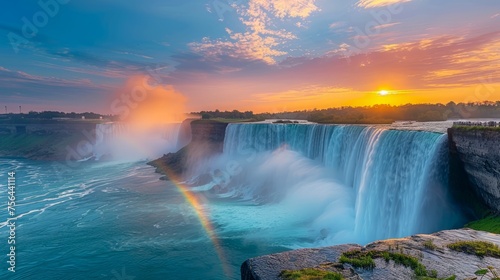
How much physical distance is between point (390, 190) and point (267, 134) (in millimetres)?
19443

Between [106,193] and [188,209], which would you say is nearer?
[188,209]

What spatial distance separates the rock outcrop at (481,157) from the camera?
11.8 meters

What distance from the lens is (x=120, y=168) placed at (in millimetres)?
46781

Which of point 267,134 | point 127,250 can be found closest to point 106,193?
point 127,250

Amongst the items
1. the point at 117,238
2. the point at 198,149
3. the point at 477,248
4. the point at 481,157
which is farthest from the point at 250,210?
the point at 198,149

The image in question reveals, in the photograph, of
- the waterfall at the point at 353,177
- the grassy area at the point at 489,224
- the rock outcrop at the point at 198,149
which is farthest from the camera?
the rock outcrop at the point at 198,149

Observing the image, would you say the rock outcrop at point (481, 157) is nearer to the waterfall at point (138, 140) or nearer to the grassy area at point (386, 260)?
the grassy area at point (386, 260)

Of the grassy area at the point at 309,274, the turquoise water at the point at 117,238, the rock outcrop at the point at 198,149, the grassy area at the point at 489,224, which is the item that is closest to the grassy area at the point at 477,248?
the grassy area at the point at 309,274

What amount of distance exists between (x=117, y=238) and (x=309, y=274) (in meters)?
16.4

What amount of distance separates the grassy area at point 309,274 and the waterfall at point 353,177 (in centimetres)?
1061

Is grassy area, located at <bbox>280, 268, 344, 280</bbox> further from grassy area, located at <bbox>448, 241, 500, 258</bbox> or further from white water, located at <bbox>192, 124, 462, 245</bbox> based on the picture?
white water, located at <bbox>192, 124, 462, 245</bbox>

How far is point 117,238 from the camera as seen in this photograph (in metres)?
18.1

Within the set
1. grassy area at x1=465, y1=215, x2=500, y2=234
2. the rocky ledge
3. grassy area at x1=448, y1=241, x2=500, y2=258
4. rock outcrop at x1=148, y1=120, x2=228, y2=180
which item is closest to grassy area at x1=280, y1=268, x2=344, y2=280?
the rocky ledge

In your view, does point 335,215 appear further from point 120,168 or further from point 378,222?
point 120,168
